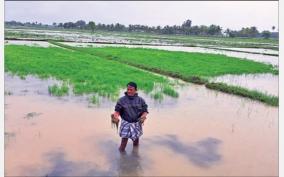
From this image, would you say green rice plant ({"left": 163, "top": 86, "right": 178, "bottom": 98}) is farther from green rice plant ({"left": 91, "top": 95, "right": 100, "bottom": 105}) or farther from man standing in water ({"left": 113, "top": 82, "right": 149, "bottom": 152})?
man standing in water ({"left": 113, "top": 82, "right": 149, "bottom": 152})

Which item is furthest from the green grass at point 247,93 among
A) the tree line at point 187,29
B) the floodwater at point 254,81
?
the tree line at point 187,29

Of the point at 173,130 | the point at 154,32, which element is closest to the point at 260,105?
the point at 173,130

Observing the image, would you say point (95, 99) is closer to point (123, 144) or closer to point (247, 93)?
point (123, 144)

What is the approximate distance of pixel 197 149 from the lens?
5473mm

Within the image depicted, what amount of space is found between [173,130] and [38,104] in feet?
10.6

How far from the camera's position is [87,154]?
16.2 feet

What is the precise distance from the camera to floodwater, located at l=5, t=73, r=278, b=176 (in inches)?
180

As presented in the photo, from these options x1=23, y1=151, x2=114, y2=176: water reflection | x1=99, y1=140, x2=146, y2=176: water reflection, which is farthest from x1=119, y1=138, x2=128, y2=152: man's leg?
x1=23, y1=151, x2=114, y2=176: water reflection

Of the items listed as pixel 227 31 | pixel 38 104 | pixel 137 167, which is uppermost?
pixel 227 31

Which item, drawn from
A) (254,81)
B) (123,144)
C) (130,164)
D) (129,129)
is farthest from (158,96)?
(254,81)

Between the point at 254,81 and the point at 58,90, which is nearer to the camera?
the point at 58,90

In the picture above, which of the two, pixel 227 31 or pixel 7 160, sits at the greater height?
pixel 227 31

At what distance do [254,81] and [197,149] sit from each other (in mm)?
8575
